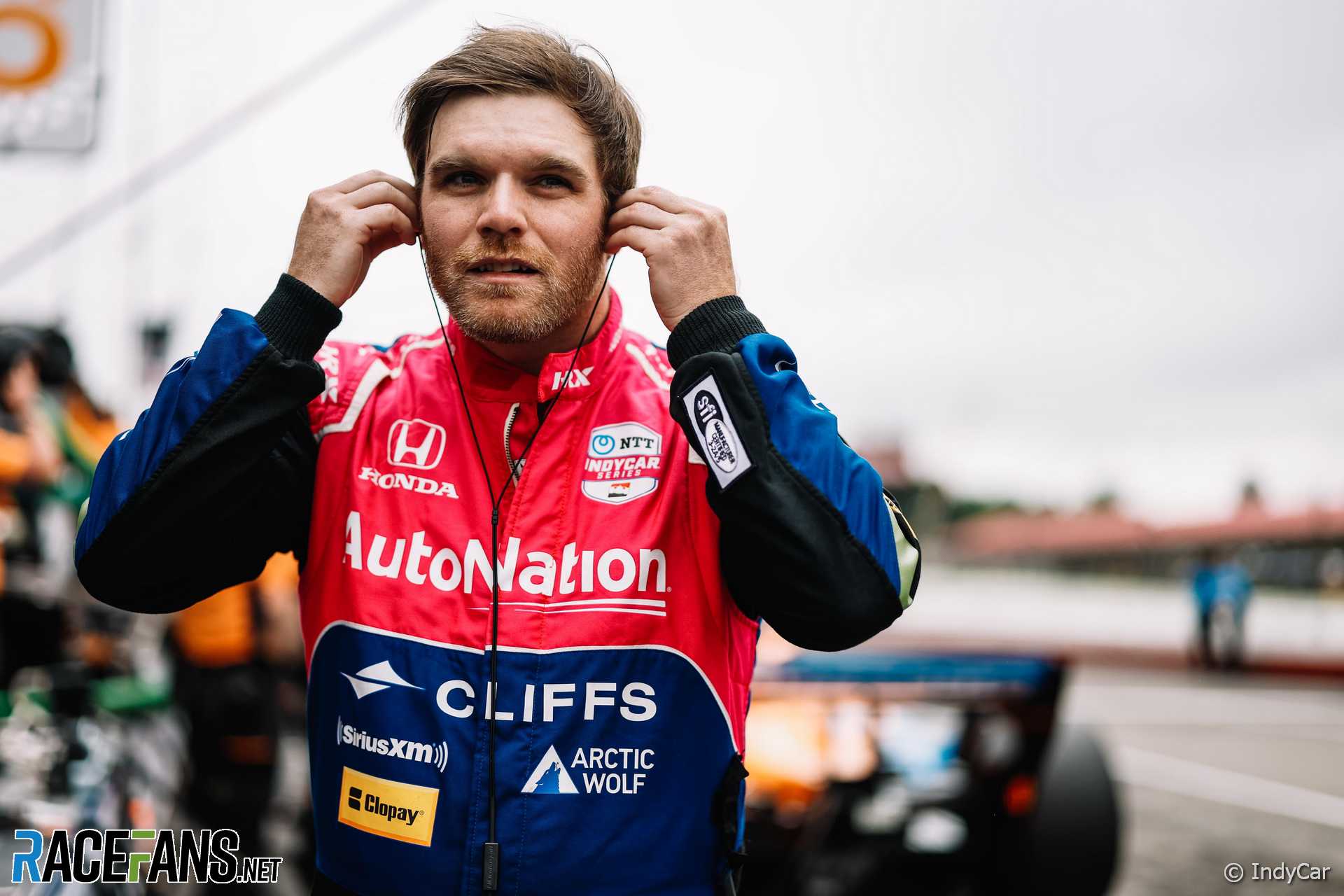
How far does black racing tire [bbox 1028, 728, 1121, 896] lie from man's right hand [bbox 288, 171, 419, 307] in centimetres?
304

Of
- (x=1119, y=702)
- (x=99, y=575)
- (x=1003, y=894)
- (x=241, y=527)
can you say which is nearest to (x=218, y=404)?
(x=241, y=527)

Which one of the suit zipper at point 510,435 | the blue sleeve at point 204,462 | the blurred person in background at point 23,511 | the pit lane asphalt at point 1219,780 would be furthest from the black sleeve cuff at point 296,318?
the pit lane asphalt at point 1219,780

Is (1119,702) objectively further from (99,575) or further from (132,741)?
(99,575)

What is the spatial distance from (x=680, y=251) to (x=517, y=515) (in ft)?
1.50

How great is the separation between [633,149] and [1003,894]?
295 cm

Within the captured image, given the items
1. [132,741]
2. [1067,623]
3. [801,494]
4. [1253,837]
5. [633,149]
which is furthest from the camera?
[1067,623]

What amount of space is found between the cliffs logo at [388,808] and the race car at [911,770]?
7.65 feet

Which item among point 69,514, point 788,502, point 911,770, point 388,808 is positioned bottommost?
point 911,770

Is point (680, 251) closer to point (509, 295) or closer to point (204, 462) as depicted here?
point (509, 295)

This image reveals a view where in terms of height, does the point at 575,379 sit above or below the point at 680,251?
below

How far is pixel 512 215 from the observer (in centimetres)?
159

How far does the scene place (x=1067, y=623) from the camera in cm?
2508

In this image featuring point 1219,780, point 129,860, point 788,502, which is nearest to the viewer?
point 788,502

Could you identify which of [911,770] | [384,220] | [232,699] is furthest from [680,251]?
[232,699]
